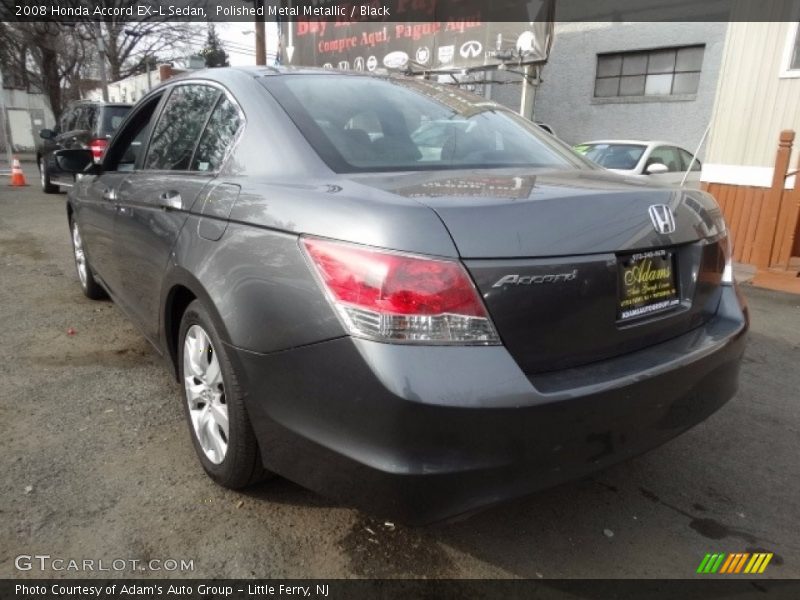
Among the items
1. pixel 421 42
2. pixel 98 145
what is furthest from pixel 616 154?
pixel 98 145

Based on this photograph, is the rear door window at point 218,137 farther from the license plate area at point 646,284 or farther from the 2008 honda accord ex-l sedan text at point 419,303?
the license plate area at point 646,284

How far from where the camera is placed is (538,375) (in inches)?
67.4

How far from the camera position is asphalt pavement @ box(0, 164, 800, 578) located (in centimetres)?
205

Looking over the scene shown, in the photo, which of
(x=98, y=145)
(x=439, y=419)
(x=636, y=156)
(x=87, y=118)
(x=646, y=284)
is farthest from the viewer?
(x=87, y=118)

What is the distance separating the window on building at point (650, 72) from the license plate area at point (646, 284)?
41.1 ft

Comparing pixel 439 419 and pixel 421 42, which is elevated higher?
pixel 421 42

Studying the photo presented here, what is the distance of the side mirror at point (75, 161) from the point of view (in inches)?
148

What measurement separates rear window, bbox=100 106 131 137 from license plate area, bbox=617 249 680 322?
34.2 ft

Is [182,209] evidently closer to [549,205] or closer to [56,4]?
[549,205]

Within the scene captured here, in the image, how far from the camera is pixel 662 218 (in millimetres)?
1986

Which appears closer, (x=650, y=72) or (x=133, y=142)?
(x=133, y=142)

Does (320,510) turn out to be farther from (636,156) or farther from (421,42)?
(421,42)

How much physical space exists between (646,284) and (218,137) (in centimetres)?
179

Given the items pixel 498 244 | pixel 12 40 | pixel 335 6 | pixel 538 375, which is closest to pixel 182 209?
pixel 498 244
